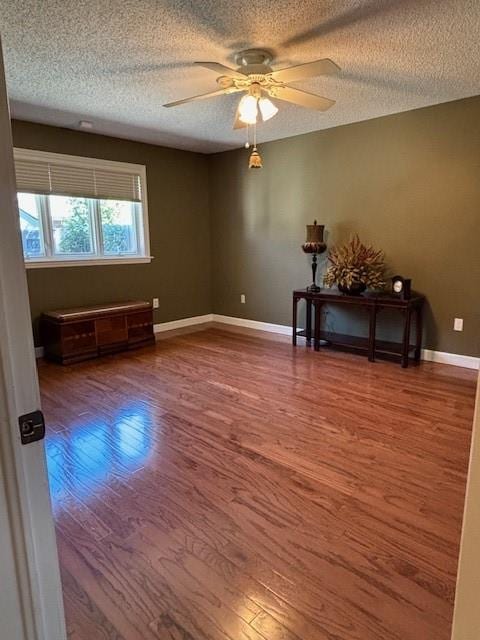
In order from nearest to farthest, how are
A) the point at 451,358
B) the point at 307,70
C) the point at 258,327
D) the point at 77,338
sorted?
the point at 307,70
the point at 451,358
the point at 77,338
the point at 258,327

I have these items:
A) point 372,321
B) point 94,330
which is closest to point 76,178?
point 94,330

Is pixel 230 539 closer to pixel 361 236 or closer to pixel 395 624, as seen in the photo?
pixel 395 624

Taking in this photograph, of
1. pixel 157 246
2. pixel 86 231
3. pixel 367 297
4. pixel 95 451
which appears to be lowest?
pixel 95 451

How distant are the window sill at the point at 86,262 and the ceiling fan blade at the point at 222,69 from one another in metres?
2.50

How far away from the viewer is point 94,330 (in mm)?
4262

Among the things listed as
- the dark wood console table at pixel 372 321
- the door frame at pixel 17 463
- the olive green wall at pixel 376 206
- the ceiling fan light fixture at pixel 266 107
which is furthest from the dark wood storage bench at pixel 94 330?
the door frame at pixel 17 463

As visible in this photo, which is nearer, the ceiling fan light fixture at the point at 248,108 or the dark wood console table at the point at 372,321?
the ceiling fan light fixture at the point at 248,108

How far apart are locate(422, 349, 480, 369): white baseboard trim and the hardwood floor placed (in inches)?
11.3

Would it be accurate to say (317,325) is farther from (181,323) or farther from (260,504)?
(260,504)

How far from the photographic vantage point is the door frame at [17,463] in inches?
26.2

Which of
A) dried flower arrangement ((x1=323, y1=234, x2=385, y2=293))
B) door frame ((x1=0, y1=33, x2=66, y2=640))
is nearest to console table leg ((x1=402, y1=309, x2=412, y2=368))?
dried flower arrangement ((x1=323, y1=234, x2=385, y2=293))

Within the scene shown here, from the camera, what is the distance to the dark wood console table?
3.79 m

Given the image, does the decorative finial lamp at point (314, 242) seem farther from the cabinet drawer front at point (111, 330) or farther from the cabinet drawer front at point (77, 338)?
the cabinet drawer front at point (77, 338)

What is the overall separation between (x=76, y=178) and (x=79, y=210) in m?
0.34
